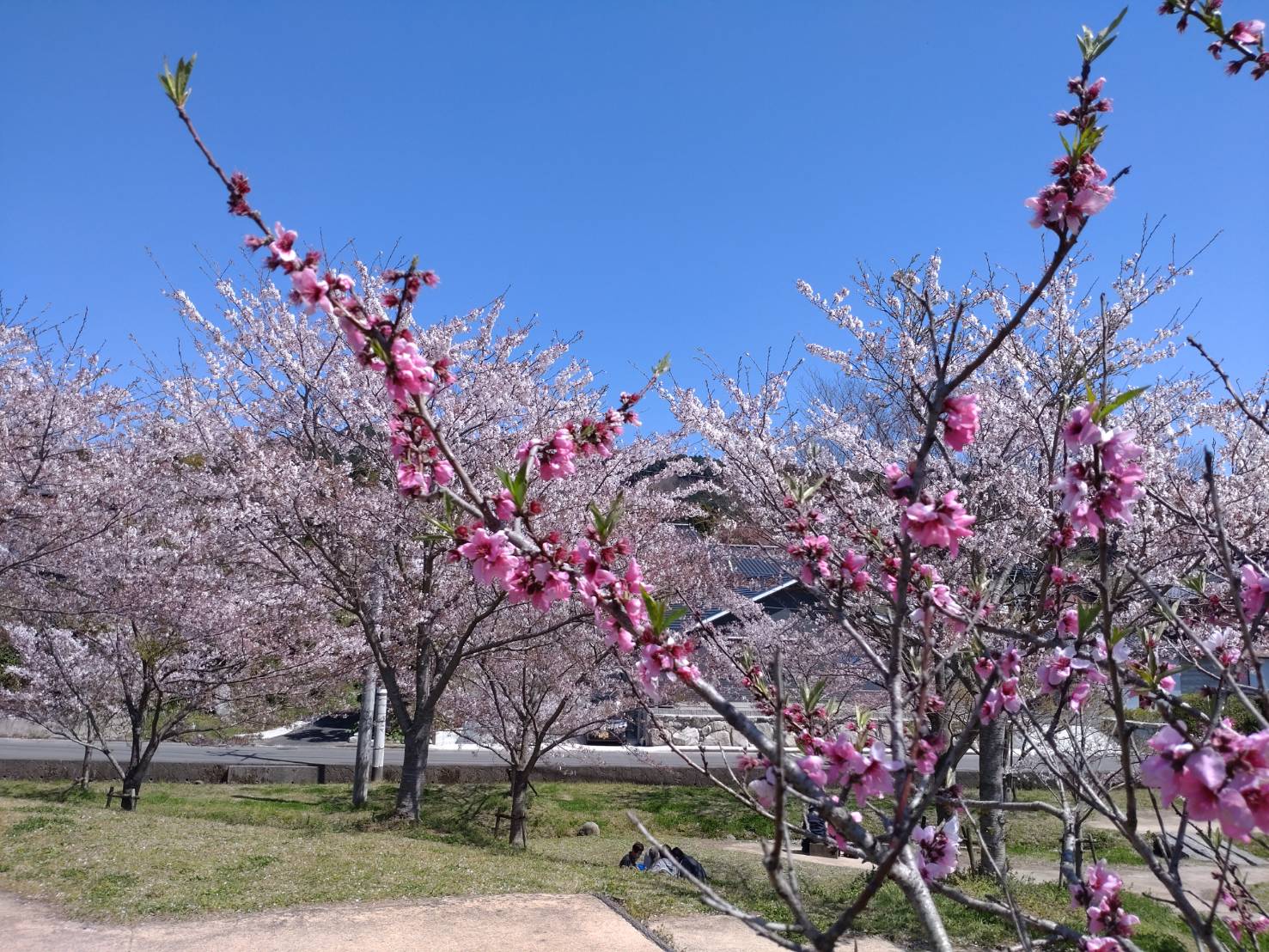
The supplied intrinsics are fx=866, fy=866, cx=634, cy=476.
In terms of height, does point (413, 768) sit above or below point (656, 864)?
above

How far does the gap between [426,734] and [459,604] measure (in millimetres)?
1636

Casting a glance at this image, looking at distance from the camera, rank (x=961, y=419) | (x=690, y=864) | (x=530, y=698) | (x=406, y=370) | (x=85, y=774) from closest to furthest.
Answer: (x=961, y=419) < (x=406, y=370) < (x=690, y=864) < (x=530, y=698) < (x=85, y=774)

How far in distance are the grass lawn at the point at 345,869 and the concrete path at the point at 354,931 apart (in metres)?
0.24

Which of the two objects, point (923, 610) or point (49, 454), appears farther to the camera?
point (49, 454)

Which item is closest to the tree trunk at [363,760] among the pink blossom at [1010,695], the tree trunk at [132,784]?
the tree trunk at [132,784]

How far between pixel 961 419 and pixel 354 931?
4.90m

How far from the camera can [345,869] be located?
259 inches

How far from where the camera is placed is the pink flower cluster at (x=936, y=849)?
2199 millimetres

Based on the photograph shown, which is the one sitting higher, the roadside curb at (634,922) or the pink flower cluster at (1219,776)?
the pink flower cluster at (1219,776)

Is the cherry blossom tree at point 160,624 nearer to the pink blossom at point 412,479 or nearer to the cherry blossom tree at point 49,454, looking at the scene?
the cherry blossom tree at point 49,454

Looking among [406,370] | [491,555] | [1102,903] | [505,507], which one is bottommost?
[1102,903]

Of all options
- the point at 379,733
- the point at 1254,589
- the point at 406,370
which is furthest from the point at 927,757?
the point at 379,733

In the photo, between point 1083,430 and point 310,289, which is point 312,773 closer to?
point 310,289

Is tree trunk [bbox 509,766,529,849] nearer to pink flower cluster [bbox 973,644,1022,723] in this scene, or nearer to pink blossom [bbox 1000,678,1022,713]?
pink flower cluster [bbox 973,644,1022,723]
